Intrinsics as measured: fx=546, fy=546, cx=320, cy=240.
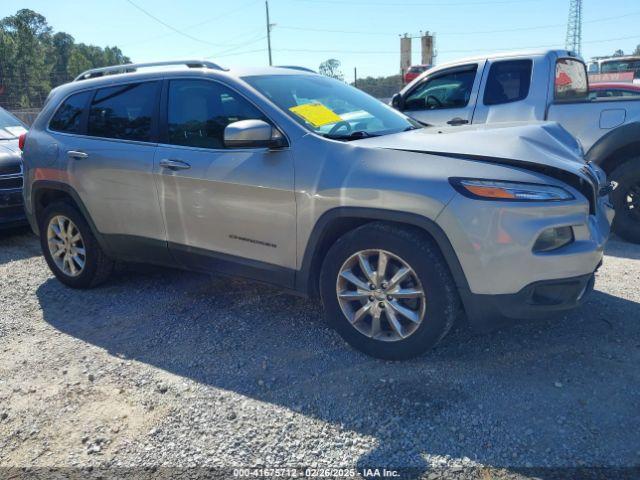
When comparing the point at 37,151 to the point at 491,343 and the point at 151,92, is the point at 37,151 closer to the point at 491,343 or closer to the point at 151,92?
the point at 151,92

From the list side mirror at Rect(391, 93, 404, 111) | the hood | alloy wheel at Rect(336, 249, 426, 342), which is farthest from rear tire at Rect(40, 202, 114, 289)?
side mirror at Rect(391, 93, 404, 111)

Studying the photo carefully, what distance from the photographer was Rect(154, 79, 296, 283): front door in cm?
336

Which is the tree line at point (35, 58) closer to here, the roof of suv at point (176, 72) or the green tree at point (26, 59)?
the green tree at point (26, 59)

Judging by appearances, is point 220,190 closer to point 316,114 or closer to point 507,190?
point 316,114

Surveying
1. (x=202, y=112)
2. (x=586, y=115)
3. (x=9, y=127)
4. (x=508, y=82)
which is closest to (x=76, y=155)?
(x=202, y=112)

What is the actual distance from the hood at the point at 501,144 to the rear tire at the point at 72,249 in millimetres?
2572

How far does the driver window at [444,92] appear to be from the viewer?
6121 mm

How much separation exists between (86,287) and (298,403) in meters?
2.68

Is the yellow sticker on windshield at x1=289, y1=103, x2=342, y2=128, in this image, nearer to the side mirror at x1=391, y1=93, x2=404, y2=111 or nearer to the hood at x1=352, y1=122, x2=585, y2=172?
the hood at x1=352, y1=122, x2=585, y2=172

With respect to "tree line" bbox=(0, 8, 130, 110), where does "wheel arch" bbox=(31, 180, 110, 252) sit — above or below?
below

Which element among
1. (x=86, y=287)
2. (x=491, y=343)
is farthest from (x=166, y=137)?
(x=491, y=343)

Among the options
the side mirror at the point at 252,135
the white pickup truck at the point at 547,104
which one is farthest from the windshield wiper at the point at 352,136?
the white pickup truck at the point at 547,104

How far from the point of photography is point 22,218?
652 centimetres

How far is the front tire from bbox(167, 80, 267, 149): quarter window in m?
1.09
